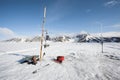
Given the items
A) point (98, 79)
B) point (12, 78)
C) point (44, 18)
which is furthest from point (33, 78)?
point (44, 18)

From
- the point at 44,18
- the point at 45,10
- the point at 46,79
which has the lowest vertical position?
the point at 46,79

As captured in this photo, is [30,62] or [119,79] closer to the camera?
[119,79]

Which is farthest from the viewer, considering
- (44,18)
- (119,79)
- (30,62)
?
(44,18)

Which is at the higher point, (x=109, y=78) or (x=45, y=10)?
(x=45, y=10)

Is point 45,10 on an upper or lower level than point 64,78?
upper

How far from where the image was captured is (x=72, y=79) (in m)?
7.48

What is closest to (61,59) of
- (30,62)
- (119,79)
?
(30,62)

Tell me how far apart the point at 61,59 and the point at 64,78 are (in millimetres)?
4634

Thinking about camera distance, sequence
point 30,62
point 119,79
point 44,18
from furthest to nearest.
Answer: point 44,18 < point 30,62 < point 119,79

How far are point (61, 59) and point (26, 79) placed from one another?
564 cm

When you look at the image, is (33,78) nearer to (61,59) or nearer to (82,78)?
(82,78)

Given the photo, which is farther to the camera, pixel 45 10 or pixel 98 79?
pixel 45 10

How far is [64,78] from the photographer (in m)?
7.67

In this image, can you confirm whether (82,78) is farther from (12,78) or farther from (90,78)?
(12,78)
